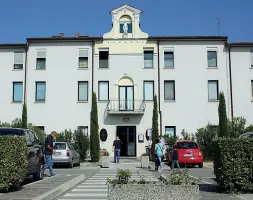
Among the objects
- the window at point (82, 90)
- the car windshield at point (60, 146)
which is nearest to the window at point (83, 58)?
the window at point (82, 90)

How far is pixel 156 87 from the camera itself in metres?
35.5

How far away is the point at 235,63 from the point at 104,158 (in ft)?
58.7

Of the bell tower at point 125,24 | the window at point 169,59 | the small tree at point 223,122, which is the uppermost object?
the bell tower at point 125,24

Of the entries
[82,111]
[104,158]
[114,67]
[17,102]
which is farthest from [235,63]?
[17,102]

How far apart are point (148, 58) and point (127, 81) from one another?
2.98 m

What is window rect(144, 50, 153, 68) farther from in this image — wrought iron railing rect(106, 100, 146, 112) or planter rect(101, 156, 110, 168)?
planter rect(101, 156, 110, 168)

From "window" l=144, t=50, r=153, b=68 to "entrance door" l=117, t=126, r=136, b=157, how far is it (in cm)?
603

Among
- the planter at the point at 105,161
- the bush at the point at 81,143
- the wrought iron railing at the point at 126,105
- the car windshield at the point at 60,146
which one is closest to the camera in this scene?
the car windshield at the point at 60,146

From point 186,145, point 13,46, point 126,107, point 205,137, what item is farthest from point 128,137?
point 13,46

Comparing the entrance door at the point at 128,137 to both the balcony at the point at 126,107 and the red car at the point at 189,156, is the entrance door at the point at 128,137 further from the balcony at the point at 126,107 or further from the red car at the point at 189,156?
the red car at the point at 189,156

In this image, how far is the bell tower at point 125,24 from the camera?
36.2 m

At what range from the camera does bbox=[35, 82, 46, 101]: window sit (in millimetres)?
35875

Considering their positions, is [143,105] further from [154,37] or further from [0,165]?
[0,165]

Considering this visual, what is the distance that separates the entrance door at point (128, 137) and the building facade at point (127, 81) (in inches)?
3.6
